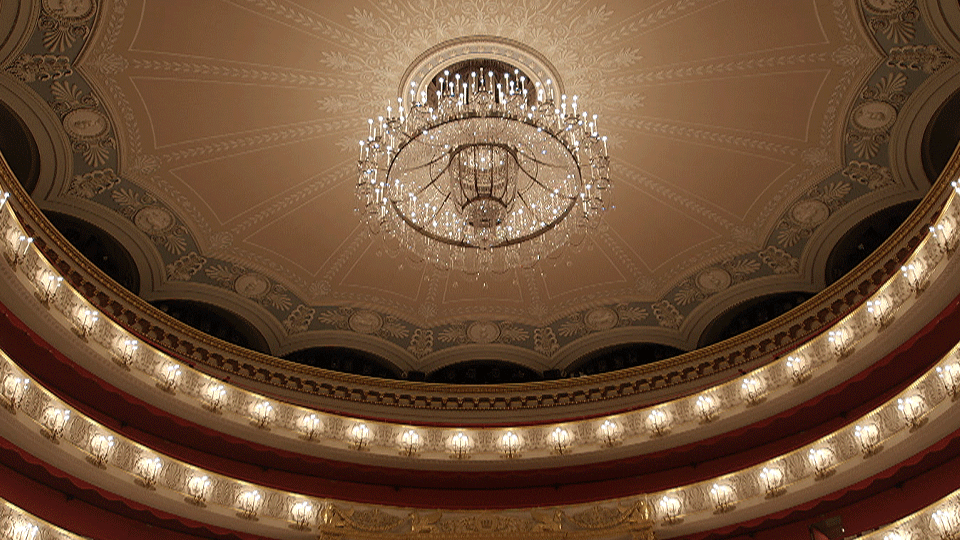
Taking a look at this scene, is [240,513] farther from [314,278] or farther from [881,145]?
[881,145]

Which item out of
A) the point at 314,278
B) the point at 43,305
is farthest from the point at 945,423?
the point at 43,305

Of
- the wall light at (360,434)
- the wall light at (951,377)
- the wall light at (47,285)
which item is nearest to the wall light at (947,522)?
the wall light at (951,377)

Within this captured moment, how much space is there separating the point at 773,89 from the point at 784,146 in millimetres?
1405

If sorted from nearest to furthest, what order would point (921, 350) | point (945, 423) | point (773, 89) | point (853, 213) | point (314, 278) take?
point (945, 423), point (921, 350), point (773, 89), point (853, 213), point (314, 278)

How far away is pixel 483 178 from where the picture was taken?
11406 millimetres

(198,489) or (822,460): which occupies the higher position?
(822,460)

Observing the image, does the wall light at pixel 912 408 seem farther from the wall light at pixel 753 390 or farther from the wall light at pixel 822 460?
the wall light at pixel 753 390

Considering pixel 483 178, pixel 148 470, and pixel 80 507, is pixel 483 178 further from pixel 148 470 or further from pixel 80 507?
pixel 80 507

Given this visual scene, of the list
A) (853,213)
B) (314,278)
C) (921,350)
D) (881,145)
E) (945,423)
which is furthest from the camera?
(314,278)

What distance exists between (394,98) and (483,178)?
3.08 metres

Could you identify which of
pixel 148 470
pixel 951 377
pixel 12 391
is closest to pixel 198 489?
pixel 148 470

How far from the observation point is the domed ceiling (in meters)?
12.4

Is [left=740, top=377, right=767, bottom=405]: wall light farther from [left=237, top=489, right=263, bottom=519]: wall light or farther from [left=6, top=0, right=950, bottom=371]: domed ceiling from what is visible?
A: [left=237, top=489, right=263, bottom=519]: wall light

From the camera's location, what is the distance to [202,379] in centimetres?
1442
